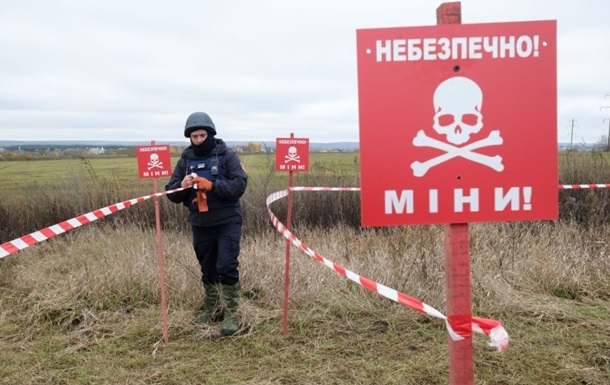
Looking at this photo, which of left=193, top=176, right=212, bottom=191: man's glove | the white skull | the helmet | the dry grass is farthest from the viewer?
the helmet

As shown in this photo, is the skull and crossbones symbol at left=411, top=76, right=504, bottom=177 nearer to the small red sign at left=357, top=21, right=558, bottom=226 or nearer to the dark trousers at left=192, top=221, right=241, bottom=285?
the small red sign at left=357, top=21, right=558, bottom=226

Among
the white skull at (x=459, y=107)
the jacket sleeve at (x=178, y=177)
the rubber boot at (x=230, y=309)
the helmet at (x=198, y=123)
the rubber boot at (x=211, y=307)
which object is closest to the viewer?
the white skull at (x=459, y=107)

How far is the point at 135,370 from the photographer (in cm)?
383

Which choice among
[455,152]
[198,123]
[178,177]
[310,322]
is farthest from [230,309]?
[455,152]

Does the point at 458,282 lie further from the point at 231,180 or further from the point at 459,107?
the point at 231,180

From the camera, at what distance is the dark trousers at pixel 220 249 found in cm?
438

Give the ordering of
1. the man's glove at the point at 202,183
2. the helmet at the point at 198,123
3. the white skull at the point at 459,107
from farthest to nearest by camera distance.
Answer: the helmet at the point at 198,123
the man's glove at the point at 202,183
the white skull at the point at 459,107

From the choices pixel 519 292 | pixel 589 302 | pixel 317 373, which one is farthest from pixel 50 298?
pixel 589 302

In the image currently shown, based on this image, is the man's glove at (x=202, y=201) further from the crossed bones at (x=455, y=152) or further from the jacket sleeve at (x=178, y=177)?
the crossed bones at (x=455, y=152)

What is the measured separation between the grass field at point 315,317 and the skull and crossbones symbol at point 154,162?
1.40 meters

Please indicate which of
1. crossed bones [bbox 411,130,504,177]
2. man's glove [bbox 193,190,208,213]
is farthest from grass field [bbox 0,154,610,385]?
crossed bones [bbox 411,130,504,177]

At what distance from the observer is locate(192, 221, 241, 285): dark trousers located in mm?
4379

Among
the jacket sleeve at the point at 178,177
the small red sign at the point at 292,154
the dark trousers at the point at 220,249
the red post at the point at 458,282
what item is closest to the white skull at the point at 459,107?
the red post at the point at 458,282

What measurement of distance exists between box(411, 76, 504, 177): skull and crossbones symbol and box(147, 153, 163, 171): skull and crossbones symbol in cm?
303
